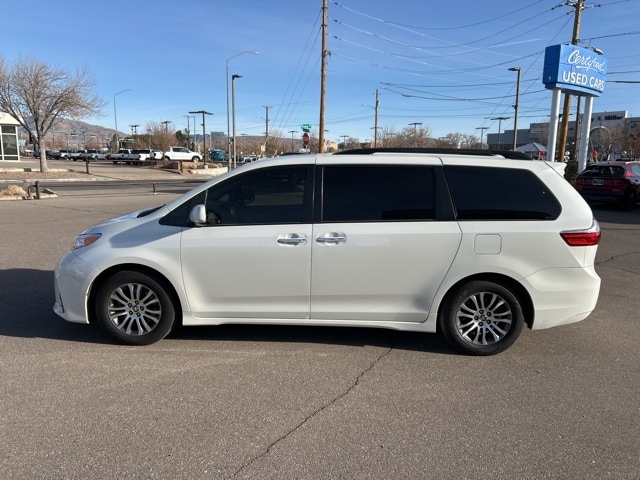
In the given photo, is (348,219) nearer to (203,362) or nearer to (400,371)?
(400,371)

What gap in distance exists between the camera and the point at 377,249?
414cm

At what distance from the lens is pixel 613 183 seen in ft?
53.1

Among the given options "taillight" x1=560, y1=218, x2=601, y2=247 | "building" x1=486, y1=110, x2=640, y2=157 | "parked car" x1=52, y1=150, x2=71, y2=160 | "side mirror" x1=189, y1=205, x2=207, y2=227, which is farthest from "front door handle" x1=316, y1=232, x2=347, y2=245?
"parked car" x1=52, y1=150, x2=71, y2=160

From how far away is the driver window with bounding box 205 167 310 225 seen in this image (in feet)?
14.1

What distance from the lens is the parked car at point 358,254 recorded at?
13.7 ft

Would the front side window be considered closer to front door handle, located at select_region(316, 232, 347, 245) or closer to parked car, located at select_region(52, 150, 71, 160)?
front door handle, located at select_region(316, 232, 347, 245)

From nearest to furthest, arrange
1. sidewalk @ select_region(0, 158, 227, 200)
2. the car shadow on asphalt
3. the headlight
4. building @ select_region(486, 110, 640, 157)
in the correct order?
the headlight → the car shadow on asphalt → sidewalk @ select_region(0, 158, 227, 200) → building @ select_region(486, 110, 640, 157)

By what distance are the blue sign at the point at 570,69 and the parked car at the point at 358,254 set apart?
67.2 feet

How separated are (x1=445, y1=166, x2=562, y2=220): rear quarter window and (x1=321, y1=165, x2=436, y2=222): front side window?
0.84 feet

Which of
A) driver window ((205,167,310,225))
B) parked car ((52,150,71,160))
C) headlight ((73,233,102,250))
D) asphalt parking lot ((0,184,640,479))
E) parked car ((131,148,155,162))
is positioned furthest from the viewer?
parked car ((52,150,71,160))

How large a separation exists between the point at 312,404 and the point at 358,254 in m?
1.33

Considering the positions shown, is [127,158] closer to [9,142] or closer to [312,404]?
[9,142]

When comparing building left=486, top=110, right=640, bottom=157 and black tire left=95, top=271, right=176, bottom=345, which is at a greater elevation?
building left=486, top=110, right=640, bottom=157

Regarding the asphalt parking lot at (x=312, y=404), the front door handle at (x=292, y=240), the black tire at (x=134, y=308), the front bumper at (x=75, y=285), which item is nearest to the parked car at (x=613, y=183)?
the asphalt parking lot at (x=312, y=404)
